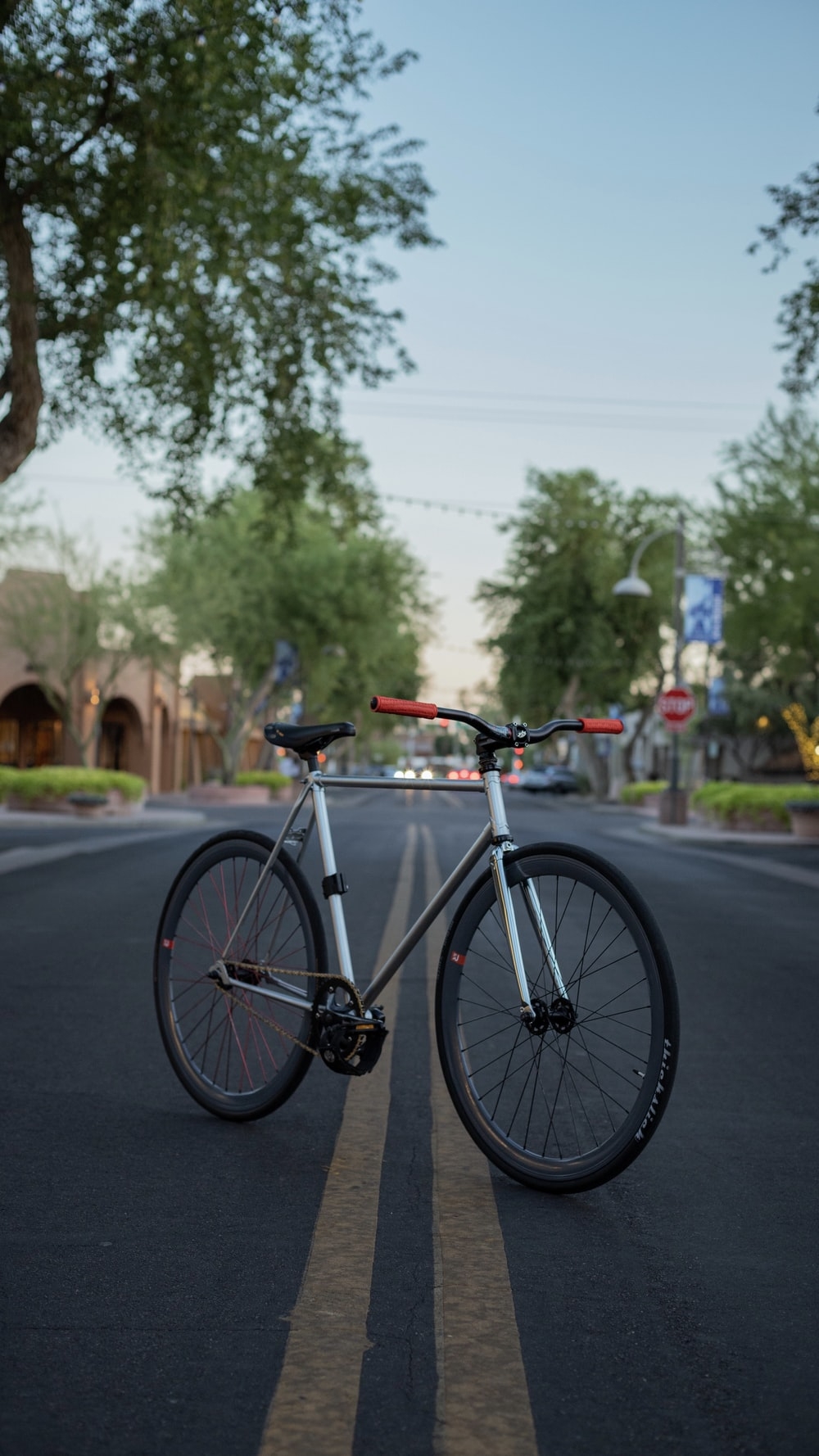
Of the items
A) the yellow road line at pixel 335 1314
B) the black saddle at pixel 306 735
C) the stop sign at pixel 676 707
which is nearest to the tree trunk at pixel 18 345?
the black saddle at pixel 306 735

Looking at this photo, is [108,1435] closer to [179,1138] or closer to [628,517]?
[179,1138]

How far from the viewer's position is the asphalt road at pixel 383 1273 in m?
2.65

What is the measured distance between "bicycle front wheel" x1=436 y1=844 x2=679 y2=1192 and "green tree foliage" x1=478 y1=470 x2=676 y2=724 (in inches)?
1967

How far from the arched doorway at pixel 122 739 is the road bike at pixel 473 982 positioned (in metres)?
54.0

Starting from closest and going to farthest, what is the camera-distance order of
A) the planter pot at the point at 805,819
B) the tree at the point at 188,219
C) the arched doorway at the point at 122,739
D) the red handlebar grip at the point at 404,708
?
1. the red handlebar grip at the point at 404,708
2. the tree at the point at 188,219
3. the planter pot at the point at 805,819
4. the arched doorway at the point at 122,739

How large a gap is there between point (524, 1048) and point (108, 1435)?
3.04 metres

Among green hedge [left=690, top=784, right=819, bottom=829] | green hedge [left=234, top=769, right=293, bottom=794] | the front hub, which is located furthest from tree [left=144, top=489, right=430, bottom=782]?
the front hub

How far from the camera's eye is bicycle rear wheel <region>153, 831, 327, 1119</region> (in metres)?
4.65

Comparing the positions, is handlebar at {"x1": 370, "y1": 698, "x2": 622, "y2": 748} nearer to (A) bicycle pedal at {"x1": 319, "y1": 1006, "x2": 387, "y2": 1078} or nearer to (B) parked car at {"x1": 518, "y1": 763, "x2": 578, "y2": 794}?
(A) bicycle pedal at {"x1": 319, "y1": 1006, "x2": 387, "y2": 1078}

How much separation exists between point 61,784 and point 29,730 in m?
20.1

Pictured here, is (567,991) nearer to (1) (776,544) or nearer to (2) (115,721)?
(1) (776,544)

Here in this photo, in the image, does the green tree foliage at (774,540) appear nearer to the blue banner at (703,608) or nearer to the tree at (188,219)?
the blue banner at (703,608)

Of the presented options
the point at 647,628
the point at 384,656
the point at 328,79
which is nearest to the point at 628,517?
the point at 647,628

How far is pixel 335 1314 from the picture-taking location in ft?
10.3
